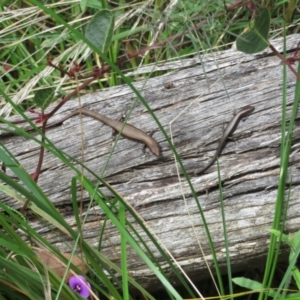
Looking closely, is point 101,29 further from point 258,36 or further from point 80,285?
point 80,285

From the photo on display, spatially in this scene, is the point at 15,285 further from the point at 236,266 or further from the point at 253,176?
the point at 253,176

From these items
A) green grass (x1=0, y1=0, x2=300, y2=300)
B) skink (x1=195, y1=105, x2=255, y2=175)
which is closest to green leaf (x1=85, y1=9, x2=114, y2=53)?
green grass (x1=0, y1=0, x2=300, y2=300)

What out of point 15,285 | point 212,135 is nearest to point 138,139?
point 212,135

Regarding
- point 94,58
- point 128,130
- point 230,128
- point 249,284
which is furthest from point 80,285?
point 94,58

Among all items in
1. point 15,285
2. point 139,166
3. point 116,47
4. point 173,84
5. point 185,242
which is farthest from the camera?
point 116,47

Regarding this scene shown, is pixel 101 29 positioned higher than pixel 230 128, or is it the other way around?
pixel 101 29

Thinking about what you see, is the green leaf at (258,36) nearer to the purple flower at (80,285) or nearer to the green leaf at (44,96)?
the green leaf at (44,96)

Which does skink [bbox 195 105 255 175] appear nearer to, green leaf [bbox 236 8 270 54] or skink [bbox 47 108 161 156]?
skink [bbox 47 108 161 156]
